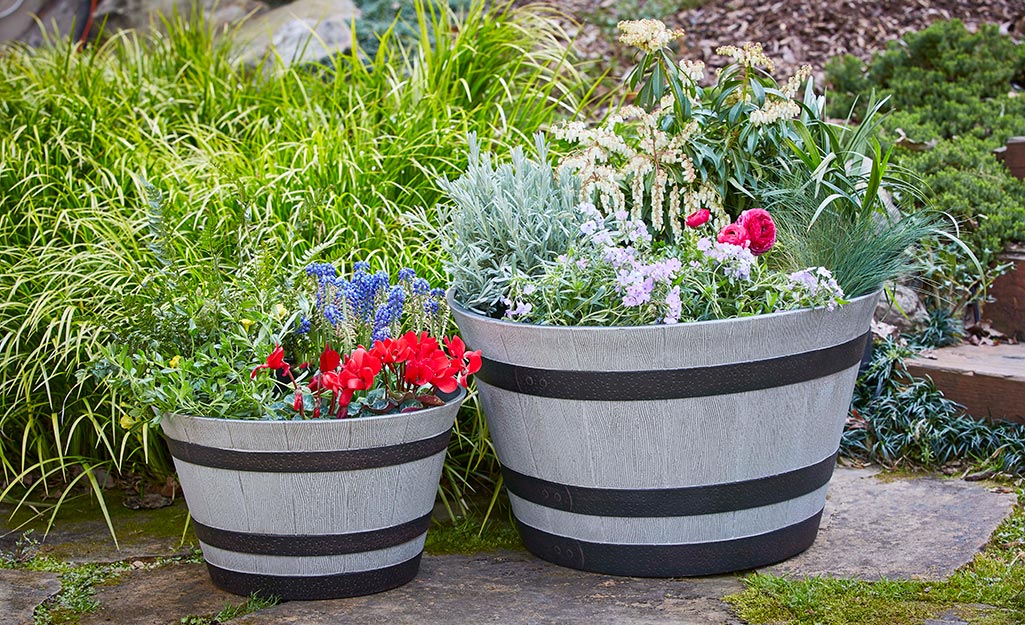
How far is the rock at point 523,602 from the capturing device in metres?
2.29

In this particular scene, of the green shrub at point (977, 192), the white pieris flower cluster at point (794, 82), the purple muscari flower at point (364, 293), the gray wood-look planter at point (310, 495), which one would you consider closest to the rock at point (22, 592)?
the gray wood-look planter at point (310, 495)

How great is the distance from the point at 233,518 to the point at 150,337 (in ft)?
1.69

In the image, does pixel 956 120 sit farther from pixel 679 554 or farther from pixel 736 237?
pixel 679 554

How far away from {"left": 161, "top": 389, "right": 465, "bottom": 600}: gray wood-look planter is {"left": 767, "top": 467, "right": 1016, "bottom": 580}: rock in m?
0.90

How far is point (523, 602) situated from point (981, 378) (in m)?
1.82

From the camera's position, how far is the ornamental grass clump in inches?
94.1

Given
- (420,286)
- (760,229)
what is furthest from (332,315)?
(760,229)

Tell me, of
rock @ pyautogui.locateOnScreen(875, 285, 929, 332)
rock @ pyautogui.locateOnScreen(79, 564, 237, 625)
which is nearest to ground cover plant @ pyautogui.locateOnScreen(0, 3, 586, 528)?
rock @ pyautogui.locateOnScreen(79, 564, 237, 625)

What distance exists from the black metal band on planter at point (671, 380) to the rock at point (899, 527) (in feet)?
1.61

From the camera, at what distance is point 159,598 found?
8.05 ft

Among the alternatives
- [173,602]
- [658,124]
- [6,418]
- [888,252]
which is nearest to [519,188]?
[658,124]

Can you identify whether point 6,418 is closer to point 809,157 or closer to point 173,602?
point 173,602

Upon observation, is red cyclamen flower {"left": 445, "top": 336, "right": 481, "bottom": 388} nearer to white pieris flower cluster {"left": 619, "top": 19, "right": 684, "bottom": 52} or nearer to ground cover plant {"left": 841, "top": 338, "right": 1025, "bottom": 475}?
white pieris flower cluster {"left": 619, "top": 19, "right": 684, "bottom": 52}

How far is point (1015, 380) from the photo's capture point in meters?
3.30
